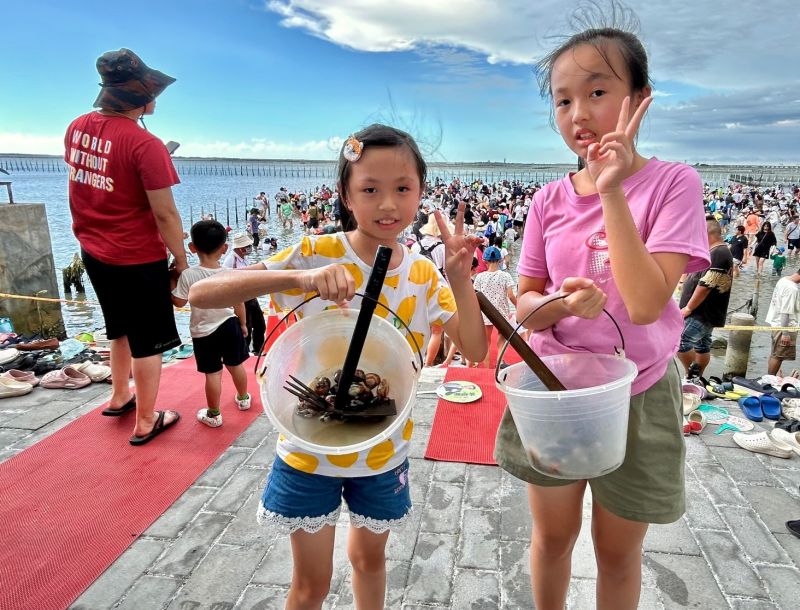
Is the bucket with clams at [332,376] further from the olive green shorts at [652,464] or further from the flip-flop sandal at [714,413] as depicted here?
the flip-flop sandal at [714,413]

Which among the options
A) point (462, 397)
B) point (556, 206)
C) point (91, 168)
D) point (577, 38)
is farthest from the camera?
point (462, 397)

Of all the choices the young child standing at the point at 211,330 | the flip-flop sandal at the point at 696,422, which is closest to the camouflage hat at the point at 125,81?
the young child standing at the point at 211,330

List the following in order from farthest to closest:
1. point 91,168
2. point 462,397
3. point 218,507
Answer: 1. point 462,397
2. point 91,168
3. point 218,507

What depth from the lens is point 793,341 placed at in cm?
753

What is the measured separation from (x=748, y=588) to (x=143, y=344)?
3755 mm

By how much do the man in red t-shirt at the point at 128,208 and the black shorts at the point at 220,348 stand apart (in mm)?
335

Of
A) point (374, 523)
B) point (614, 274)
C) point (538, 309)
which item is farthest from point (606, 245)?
point (374, 523)

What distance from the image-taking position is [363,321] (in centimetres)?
138

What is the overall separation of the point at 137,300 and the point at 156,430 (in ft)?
3.38

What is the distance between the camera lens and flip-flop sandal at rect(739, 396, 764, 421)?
4152mm

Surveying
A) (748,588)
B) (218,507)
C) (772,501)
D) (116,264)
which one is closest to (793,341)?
(772,501)

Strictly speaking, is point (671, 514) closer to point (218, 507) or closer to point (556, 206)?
point (556, 206)

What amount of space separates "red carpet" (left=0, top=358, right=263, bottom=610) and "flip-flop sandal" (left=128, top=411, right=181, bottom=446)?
4 centimetres

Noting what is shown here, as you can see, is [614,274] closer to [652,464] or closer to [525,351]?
[525,351]
